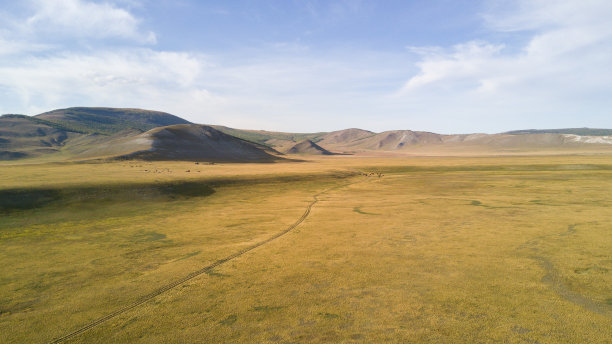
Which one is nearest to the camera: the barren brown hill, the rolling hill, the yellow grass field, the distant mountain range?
the yellow grass field

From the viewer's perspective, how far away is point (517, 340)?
19.6ft

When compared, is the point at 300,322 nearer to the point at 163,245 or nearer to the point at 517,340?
the point at 517,340

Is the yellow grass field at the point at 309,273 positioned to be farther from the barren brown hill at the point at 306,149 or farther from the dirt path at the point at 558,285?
the barren brown hill at the point at 306,149

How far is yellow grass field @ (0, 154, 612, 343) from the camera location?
658cm

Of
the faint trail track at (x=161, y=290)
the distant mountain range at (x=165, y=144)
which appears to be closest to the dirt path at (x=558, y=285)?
the faint trail track at (x=161, y=290)

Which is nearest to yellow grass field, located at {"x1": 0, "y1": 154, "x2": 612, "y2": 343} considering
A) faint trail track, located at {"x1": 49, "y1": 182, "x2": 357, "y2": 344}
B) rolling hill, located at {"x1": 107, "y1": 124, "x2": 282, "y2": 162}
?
faint trail track, located at {"x1": 49, "y1": 182, "x2": 357, "y2": 344}

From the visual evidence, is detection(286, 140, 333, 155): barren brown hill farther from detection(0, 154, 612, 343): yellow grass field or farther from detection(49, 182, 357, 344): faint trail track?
detection(49, 182, 357, 344): faint trail track

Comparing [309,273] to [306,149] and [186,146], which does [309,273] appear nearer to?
[186,146]

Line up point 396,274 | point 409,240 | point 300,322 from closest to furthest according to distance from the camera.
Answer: point 300,322 < point 396,274 < point 409,240

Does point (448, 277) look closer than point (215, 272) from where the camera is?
Yes

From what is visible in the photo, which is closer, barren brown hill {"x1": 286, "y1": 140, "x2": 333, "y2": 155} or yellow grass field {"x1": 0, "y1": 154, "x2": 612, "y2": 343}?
yellow grass field {"x1": 0, "y1": 154, "x2": 612, "y2": 343}

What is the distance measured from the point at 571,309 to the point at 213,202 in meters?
23.7

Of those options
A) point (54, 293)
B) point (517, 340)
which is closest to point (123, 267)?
point (54, 293)

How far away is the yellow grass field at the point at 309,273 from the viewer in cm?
658
